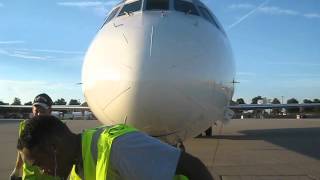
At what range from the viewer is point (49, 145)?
207 cm

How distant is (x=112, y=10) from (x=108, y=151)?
26.5 ft

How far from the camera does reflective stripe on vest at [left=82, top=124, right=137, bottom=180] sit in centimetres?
194

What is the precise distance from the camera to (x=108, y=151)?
76.5 inches

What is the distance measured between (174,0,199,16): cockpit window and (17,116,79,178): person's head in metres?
6.67

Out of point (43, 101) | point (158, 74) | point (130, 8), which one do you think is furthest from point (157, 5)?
point (43, 101)

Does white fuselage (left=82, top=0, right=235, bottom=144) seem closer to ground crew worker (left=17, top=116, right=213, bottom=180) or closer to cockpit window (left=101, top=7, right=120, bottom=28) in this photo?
cockpit window (left=101, top=7, right=120, bottom=28)

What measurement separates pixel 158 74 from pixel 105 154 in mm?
4689

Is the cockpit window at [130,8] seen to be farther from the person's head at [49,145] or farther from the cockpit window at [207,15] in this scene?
the person's head at [49,145]

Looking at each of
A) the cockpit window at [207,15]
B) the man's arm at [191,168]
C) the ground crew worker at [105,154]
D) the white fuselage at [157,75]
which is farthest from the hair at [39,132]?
the cockpit window at [207,15]

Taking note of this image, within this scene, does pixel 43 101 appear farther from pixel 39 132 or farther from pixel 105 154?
pixel 105 154

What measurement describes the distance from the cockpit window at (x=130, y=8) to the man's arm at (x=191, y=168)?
21.7 feet

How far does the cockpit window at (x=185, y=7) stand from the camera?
8711 millimetres

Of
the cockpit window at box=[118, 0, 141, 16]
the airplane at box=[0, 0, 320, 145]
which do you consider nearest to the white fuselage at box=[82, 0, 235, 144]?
the airplane at box=[0, 0, 320, 145]

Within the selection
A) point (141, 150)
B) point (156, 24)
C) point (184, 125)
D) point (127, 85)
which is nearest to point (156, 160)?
point (141, 150)
